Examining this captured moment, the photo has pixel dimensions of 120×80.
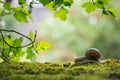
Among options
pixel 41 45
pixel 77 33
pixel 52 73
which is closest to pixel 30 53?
pixel 41 45

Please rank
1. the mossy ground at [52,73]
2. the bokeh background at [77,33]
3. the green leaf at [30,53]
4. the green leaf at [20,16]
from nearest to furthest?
the mossy ground at [52,73]
the green leaf at [20,16]
the green leaf at [30,53]
the bokeh background at [77,33]

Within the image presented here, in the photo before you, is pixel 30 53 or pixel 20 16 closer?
pixel 20 16

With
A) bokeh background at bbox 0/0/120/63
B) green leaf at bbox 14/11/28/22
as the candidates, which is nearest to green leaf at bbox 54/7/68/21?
green leaf at bbox 14/11/28/22

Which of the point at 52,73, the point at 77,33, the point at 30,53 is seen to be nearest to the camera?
the point at 52,73

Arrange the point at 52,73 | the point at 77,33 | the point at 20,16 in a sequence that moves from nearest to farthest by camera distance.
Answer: the point at 52,73
the point at 20,16
the point at 77,33

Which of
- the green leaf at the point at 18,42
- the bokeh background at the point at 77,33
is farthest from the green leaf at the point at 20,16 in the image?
the bokeh background at the point at 77,33

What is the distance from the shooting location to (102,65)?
3.72ft

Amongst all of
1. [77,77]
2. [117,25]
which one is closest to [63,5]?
[77,77]

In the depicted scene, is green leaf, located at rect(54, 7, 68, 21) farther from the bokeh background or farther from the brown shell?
the bokeh background

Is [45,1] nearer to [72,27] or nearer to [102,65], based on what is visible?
[102,65]

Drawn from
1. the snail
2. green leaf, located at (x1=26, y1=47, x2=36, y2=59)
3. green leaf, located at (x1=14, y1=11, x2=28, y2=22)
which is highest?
green leaf, located at (x1=14, y1=11, x2=28, y2=22)

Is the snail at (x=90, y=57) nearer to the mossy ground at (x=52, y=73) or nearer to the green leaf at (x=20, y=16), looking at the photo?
the mossy ground at (x=52, y=73)

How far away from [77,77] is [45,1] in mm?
298

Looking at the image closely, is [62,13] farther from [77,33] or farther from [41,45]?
[77,33]
